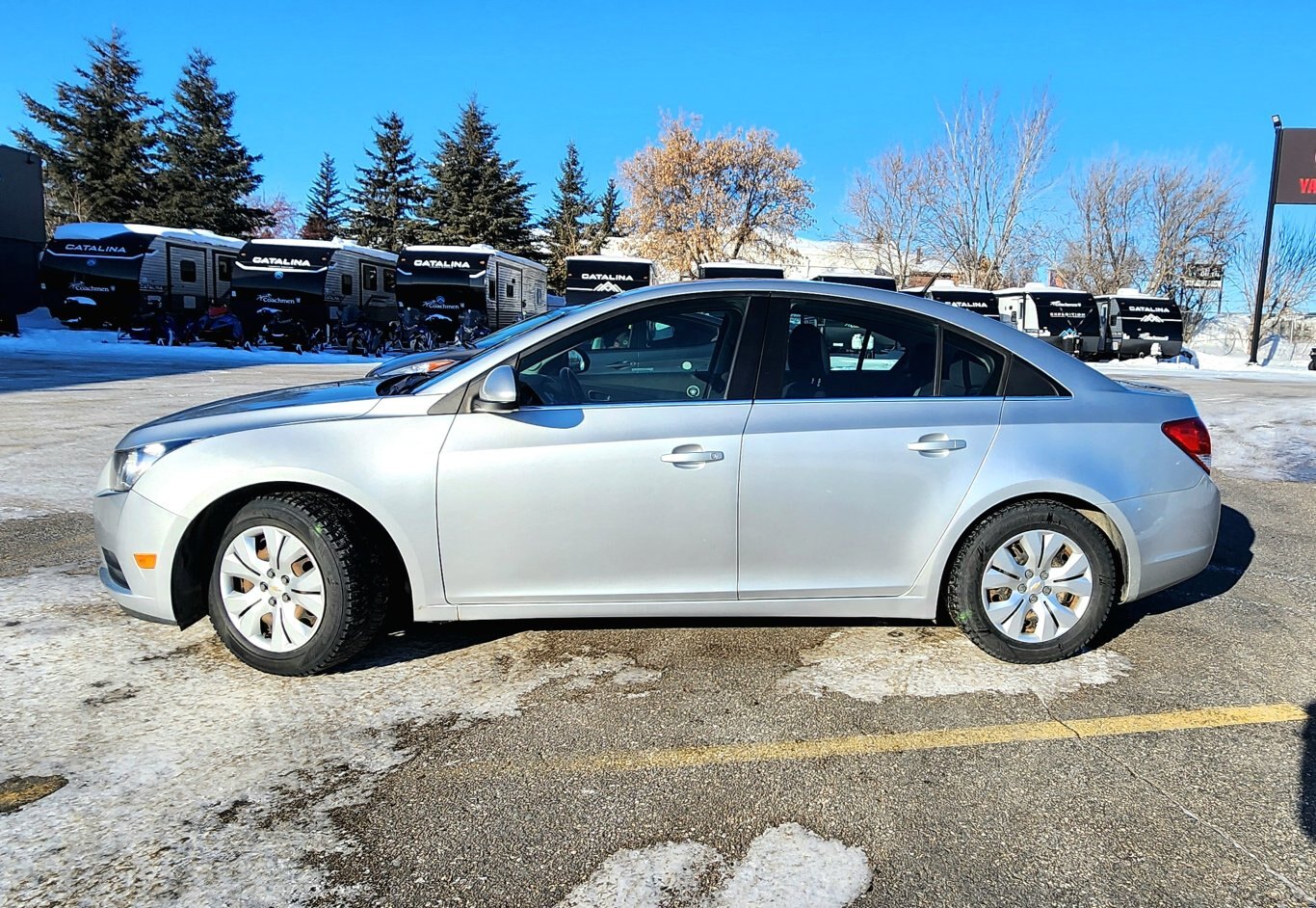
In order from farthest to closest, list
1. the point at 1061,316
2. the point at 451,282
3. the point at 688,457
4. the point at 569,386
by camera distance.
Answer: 1. the point at 1061,316
2. the point at 451,282
3. the point at 569,386
4. the point at 688,457

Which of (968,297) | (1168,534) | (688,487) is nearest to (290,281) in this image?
(968,297)

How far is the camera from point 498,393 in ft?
10.7

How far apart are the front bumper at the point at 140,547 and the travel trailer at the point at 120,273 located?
76.7ft

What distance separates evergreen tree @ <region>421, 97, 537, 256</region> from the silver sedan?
153 ft

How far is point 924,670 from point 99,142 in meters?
48.2

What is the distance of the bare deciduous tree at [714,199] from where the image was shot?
42438mm

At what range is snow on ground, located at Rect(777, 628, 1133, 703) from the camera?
3467mm

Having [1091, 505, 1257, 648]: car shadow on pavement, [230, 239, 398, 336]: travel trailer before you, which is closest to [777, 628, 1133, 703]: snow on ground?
[1091, 505, 1257, 648]: car shadow on pavement

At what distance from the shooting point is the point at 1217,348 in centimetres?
4275

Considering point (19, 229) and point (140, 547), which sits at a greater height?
point (19, 229)

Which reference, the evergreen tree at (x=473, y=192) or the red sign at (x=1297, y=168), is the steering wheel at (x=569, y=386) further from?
the evergreen tree at (x=473, y=192)

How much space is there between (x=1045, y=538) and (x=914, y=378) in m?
0.85

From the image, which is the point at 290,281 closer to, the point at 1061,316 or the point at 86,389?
the point at 86,389

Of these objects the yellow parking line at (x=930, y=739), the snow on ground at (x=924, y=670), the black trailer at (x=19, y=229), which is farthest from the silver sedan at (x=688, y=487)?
the black trailer at (x=19, y=229)
